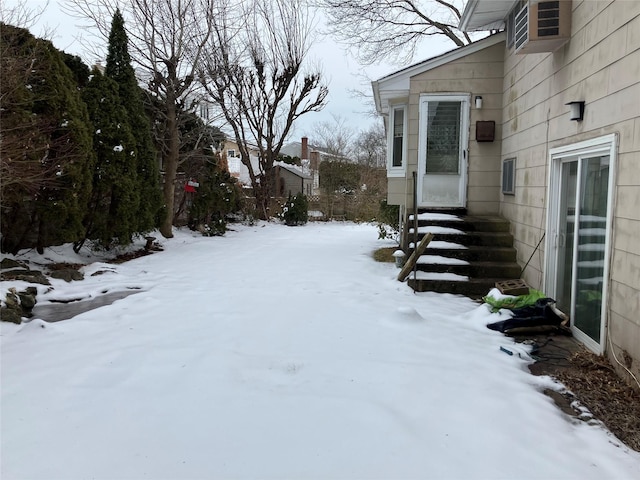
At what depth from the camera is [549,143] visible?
4.98 meters

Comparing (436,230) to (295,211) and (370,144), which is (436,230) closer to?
(295,211)

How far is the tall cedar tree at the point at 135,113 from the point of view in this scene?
853 cm

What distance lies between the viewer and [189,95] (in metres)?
11.3

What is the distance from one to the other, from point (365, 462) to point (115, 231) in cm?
702

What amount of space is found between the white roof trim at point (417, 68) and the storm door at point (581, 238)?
3236 mm

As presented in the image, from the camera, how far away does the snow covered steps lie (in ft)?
19.6

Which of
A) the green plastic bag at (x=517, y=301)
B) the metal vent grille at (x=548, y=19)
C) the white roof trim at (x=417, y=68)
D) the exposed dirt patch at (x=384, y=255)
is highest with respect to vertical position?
the white roof trim at (x=417, y=68)

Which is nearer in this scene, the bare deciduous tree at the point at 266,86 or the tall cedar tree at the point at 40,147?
the tall cedar tree at the point at 40,147

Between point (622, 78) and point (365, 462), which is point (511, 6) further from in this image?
point (365, 462)

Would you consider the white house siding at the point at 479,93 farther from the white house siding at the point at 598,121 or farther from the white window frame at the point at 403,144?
the white house siding at the point at 598,121

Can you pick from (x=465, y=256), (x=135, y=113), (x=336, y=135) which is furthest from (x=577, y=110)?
(x=336, y=135)

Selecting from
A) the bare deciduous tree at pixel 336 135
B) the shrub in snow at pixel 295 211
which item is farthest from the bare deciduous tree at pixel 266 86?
the bare deciduous tree at pixel 336 135

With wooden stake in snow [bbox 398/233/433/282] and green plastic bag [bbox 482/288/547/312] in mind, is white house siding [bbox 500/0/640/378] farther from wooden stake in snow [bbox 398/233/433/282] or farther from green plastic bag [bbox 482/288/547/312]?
wooden stake in snow [bbox 398/233/433/282]

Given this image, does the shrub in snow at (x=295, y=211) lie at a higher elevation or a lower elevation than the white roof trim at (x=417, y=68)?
lower
